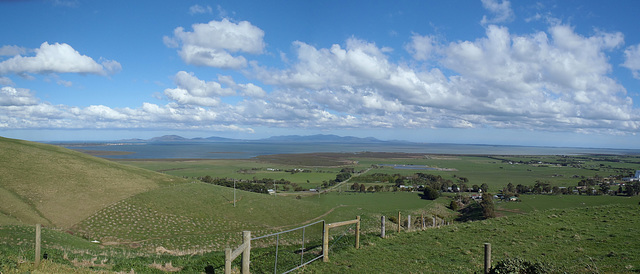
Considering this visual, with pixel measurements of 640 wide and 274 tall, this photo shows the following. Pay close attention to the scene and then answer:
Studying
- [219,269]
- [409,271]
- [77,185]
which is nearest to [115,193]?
[77,185]

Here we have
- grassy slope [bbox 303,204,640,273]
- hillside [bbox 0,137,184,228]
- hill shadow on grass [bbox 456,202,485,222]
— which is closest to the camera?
grassy slope [bbox 303,204,640,273]

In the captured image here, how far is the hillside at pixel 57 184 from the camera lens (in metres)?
28.1

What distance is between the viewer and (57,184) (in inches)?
1394

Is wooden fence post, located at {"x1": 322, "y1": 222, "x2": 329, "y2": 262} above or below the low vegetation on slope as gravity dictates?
above

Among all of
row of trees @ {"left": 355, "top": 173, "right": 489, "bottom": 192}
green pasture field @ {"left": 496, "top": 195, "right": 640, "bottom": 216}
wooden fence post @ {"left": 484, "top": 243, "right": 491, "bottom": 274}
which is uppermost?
wooden fence post @ {"left": 484, "top": 243, "right": 491, "bottom": 274}

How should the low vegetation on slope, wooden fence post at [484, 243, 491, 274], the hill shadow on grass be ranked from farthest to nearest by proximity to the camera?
the hill shadow on grass → the low vegetation on slope → wooden fence post at [484, 243, 491, 274]

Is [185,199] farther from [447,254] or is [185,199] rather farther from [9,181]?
[447,254]

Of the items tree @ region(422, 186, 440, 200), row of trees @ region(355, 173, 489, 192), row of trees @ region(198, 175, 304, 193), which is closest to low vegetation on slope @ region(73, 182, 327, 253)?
row of trees @ region(198, 175, 304, 193)

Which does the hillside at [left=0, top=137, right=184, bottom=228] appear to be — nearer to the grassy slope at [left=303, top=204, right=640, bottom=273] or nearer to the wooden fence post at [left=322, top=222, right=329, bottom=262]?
the wooden fence post at [left=322, top=222, right=329, bottom=262]

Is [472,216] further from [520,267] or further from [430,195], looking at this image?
[520,267]

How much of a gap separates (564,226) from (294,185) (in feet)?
231

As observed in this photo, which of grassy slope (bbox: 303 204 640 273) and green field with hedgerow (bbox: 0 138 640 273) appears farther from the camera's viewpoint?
green field with hedgerow (bbox: 0 138 640 273)

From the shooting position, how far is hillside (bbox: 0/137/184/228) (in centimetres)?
2812

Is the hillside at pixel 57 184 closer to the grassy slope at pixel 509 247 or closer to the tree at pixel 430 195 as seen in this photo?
the grassy slope at pixel 509 247
